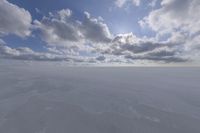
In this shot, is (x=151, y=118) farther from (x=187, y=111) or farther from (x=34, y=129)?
(x=34, y=129)

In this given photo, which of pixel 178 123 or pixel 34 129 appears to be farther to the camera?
pixel 178 123

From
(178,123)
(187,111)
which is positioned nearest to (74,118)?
(178,123)

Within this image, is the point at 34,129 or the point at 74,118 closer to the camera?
the point at 34,129

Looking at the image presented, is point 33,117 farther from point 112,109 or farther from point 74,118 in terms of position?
point 112,109

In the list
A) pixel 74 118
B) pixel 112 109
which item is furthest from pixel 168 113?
pixel 74 118

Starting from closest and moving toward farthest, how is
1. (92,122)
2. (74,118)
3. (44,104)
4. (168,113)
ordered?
(92,122), (74,118), (168,113), (44,104)

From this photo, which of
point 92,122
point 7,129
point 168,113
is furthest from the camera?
point 168,113

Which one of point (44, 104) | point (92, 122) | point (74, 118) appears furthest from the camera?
point (44, 104)

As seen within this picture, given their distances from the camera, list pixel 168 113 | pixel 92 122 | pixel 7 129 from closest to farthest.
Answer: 1. pixel 7 129
2. pixel 92 122
3. pixel 168 113
